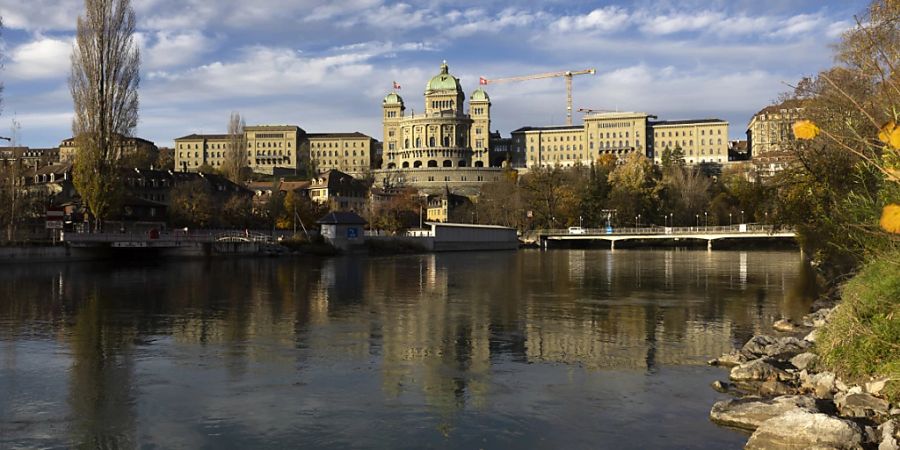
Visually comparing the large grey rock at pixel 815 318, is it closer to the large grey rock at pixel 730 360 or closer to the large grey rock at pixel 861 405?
the large grey rock at pixel 730 360

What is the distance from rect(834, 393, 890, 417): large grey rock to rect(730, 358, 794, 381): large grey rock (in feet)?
9.07

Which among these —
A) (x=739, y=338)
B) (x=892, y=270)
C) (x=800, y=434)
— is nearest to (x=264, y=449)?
(x=800, y=434)

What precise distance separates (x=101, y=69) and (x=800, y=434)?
66.3 meters

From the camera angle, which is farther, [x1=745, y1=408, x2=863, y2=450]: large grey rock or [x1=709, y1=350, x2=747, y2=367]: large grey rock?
[x1=709, y1=350, x2=747, y2=367]: large grey rock

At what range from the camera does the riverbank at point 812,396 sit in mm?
12414

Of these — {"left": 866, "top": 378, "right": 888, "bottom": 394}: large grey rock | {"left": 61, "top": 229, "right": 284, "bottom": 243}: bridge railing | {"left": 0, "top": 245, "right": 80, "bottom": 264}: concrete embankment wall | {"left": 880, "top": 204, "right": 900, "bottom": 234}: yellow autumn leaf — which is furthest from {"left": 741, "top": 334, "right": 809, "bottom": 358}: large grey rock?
{"left": 61, "top": 229, "right": 284, "bottom": 243}: bridge railing

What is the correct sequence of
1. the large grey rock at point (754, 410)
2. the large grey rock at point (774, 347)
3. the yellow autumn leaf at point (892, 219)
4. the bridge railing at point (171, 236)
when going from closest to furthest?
the yellow autumn leaf at point (892, 219) → the large grey rock at point (754, 410) → the large grey rock at point (774, 347) → the bridge railing at point (171, 236)

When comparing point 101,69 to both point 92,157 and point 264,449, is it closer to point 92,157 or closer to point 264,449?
point 92,157

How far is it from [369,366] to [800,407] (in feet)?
32.9

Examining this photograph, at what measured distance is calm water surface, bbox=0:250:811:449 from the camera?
544 inches

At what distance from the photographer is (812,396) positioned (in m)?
15.3

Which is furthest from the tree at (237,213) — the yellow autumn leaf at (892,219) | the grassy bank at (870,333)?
the yellow autumn leaf at (892,219)

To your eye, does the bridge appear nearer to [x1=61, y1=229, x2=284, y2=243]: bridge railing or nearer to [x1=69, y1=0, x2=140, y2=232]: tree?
[x1=61, y1=229, x2=284, y2=243]: bridge railing

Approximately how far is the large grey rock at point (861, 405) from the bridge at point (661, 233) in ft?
302
